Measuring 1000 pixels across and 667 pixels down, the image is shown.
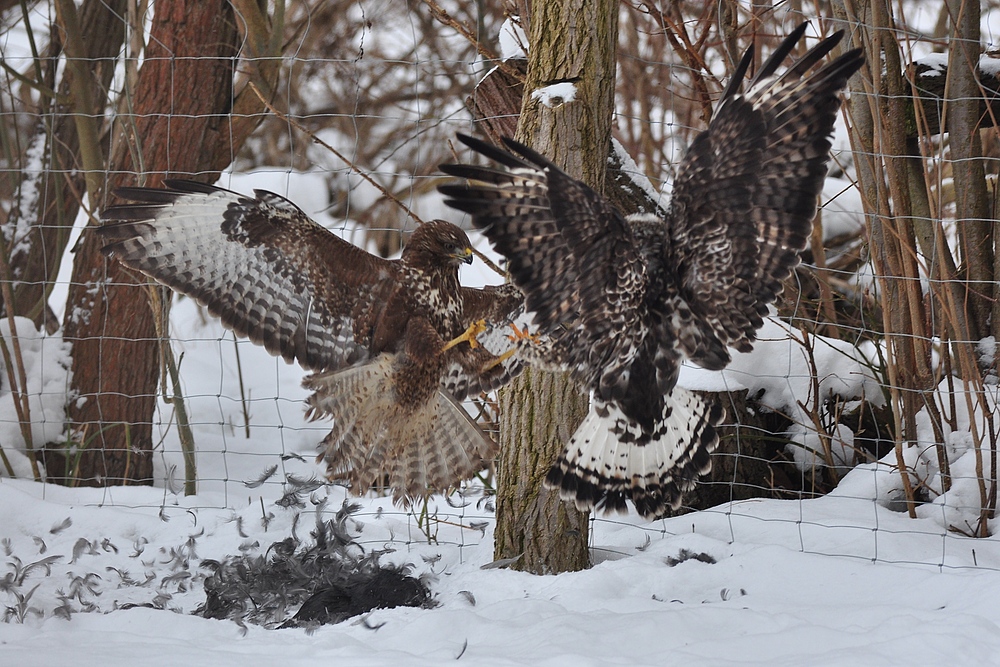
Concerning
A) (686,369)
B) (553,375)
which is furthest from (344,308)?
(686,369)

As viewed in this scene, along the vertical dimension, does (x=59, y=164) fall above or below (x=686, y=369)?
above

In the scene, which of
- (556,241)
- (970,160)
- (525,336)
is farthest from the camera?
(970,160)

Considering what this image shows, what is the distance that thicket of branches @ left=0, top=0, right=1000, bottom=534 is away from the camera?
3.28 metres

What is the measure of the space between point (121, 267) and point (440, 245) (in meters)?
2.24

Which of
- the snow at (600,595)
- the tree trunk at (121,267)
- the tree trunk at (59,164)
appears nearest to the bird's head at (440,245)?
the snow at (600,595)

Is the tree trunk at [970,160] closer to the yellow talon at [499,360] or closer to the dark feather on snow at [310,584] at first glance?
the yellow talon at [499,360]

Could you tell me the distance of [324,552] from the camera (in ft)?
11.1

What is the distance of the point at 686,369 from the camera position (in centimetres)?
361

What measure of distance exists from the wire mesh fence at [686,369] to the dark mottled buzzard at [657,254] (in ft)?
2.23

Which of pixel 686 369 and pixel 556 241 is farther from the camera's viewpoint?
pixel 686 369

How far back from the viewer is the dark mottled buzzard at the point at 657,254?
225 cm

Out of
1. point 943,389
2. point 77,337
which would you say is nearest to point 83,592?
point 77,337

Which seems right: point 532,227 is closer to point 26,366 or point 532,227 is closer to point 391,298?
point 391,298

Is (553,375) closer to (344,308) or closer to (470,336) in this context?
(470,336)
